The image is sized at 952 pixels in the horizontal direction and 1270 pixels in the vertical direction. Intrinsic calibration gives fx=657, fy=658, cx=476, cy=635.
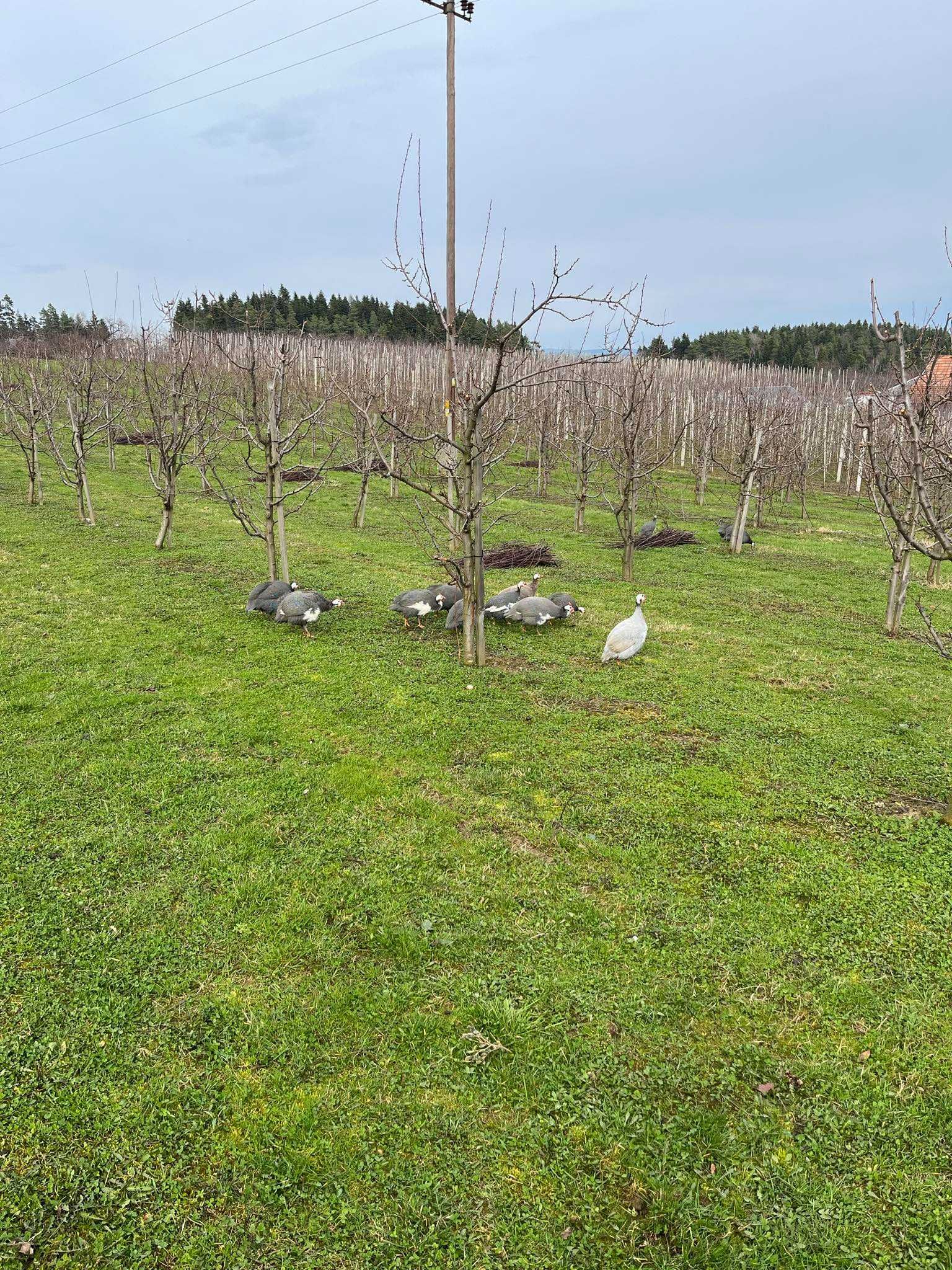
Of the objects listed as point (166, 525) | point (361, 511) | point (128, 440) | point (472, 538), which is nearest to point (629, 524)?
point (472, 538)

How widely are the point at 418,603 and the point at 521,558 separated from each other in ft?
16.6

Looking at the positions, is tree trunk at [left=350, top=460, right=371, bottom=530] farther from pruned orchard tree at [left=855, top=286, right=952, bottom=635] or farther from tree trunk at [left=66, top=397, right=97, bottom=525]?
pruned orchard tree at [left=855, top=286, right=952, bottom=635]

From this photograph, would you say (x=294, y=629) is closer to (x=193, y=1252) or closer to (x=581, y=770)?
(x=581, y=770)

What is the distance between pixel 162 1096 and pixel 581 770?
11.7 ft

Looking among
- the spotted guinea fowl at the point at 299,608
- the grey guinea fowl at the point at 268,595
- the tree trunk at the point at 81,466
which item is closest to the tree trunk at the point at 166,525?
the tree trunk at the point at 81,466

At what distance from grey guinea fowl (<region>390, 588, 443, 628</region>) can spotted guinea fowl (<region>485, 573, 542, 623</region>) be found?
0.71 meters

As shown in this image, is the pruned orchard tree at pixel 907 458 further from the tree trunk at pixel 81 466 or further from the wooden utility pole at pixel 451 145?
the tree trunk at pixel 81 466

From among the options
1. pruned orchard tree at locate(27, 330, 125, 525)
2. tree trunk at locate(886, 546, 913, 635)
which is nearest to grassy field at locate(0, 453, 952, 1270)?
tree trunk at locate(886, 546, 913, 635)

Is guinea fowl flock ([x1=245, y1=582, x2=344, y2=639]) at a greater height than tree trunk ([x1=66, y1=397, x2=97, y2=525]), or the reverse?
tree trunk ([x1=66, y1=397, x2=97, y2=525])

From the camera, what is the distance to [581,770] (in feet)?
18.0

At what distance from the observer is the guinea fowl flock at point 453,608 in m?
7.96

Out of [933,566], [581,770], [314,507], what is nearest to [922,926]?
[581,770]

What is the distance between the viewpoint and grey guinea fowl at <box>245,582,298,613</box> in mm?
8914

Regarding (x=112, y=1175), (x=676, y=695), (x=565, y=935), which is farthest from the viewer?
(x=676, y=695)
